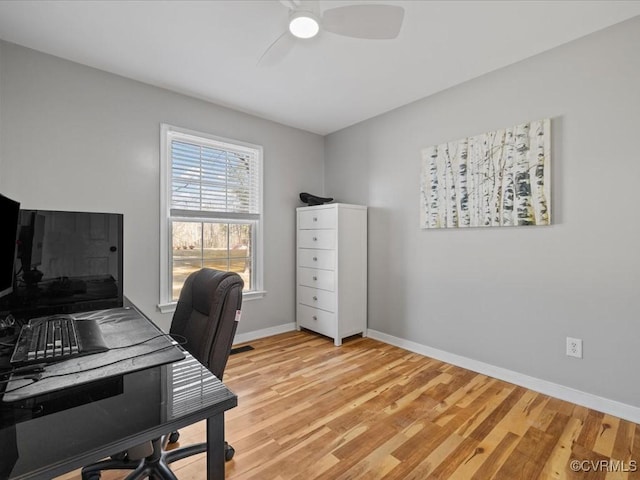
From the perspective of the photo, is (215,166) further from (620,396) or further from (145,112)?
(620,396)

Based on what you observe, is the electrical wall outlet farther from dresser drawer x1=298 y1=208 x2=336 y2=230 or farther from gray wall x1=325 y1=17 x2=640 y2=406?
dresser drawer x1=298 y1=208 x2=336 y2=230

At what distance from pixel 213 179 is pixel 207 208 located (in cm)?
31

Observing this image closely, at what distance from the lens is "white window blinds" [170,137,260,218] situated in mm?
2951

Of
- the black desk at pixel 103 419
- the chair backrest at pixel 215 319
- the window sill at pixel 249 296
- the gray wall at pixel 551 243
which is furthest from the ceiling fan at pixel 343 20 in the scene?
the window sill at pixel 249 296

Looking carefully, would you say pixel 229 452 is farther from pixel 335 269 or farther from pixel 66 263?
pixel 335 269

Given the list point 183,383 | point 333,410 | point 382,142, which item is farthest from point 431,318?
point 183,383

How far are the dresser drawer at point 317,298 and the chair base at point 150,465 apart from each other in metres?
1.99

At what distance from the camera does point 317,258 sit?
347 cm

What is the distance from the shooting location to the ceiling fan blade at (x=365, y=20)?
1.68m

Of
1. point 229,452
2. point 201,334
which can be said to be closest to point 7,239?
point 201,334

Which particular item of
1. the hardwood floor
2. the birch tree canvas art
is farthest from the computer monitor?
the birch tree canvas art

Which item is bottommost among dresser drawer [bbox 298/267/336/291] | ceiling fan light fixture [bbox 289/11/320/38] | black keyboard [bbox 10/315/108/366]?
dresser drawer [bbox 298/267/336/291]

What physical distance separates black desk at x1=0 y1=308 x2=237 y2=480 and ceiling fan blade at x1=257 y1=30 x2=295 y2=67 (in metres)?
1.86

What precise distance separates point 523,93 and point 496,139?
14.2 inches
